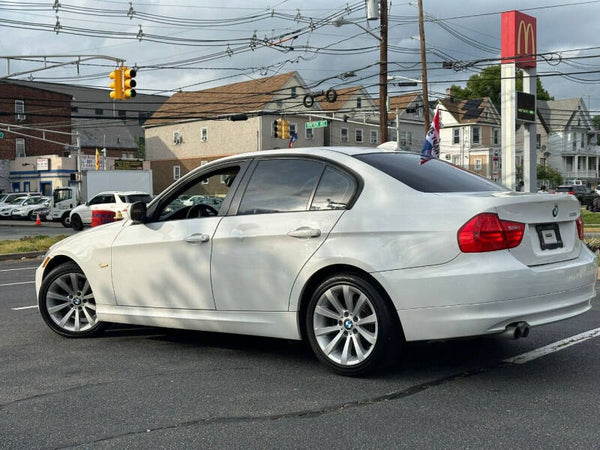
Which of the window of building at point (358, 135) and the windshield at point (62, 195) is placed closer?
the windshield at point (62, 195)

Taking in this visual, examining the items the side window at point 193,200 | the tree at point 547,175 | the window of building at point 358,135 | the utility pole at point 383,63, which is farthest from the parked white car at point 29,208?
the tree at point 547,175

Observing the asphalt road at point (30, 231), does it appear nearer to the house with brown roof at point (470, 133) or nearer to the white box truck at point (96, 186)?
the white box truck at point (96, 186)

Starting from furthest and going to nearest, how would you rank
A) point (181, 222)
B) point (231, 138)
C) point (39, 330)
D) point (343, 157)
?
point (231, 138) < point (39, 330) < point (181, 222) < point (343, 157)

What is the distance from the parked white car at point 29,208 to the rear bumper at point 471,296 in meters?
45.1

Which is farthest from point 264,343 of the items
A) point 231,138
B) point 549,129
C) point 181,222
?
point 549,129

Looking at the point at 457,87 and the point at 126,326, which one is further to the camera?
the point at 457,87

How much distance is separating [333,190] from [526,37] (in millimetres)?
26056

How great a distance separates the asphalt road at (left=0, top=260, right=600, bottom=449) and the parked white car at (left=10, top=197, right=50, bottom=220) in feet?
140

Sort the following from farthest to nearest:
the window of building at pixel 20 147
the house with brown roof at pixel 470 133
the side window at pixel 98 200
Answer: the house with brown roof at pixel 470 133 < the window of building at pixel 20 147 < the side window at pixel 98 200

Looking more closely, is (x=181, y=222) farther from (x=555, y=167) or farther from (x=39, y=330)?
(x=555, y=167)

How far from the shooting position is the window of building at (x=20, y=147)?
66.8 meters

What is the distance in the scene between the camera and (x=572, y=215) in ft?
17.5

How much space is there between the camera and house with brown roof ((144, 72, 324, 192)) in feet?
194

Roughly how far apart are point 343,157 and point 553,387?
7.11 ft
